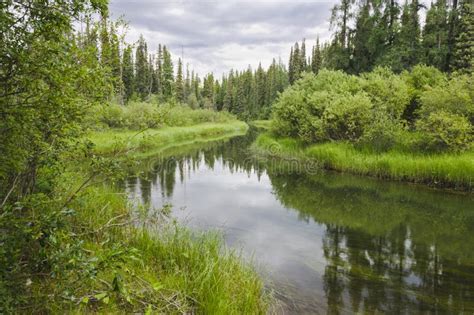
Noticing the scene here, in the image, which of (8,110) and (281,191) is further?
(281,191)

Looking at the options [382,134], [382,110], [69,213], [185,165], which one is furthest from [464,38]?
[69,213]

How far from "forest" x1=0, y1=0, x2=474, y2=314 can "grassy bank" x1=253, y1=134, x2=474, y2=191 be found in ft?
0.18

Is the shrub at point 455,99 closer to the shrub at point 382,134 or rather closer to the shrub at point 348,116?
the shrub at point 382,134

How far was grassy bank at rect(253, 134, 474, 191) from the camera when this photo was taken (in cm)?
1352

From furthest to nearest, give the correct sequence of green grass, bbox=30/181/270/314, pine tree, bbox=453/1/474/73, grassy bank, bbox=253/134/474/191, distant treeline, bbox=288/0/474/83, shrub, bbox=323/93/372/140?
1. distant treeline, bbox=288/0/474/83
2. pine tree, bbox=453/1/474/73
3. shrub, bbox=323/93/372/140
4. grassy bank, bbox=253/134/474/191
5. green grass, bbox=30/181/270/314

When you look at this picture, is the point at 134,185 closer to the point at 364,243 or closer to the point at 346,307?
the point at 364,243

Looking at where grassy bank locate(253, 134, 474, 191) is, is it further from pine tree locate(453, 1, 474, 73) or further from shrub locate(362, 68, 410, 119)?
pine tree locate(453, 1, 474, 73)

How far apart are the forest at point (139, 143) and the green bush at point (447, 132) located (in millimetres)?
81

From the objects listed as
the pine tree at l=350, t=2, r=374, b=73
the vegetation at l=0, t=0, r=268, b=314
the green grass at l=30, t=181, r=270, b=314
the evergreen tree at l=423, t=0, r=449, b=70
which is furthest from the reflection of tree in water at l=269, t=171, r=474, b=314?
the pine tree at l=350, t=2, r=374, b=73

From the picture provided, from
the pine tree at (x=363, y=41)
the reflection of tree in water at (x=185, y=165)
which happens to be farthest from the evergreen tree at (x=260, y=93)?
the reflection of tree in water at (x=185, y=165)

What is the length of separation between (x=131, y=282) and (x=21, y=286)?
4.51 ft

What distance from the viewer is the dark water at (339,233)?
5.99 meters

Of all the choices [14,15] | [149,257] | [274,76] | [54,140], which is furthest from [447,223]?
[274,76]

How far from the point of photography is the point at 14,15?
2932mm
